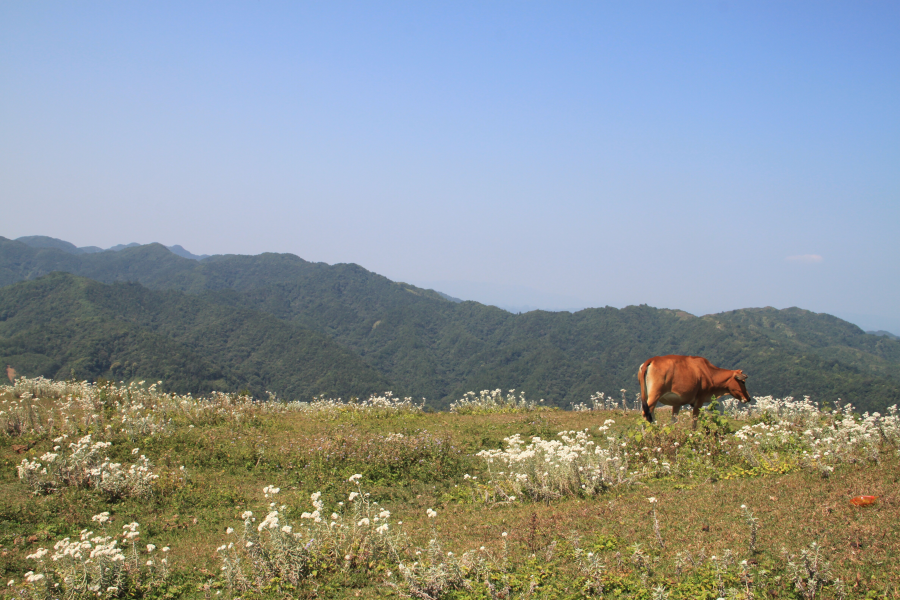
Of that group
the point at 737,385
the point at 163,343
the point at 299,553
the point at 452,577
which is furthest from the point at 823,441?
the point at 163,343

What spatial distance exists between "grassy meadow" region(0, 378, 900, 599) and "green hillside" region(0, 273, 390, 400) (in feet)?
285

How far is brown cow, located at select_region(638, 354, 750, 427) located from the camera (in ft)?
35.7

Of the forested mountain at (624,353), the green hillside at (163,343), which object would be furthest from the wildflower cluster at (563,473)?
the green hillside at (163,343)

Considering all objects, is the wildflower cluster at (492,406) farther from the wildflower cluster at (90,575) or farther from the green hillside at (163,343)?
the green hillside at (163,343)

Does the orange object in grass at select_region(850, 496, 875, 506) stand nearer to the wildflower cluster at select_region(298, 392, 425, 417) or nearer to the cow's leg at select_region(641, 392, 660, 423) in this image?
the cow's leg at select_region(641, 392, 660, 423)

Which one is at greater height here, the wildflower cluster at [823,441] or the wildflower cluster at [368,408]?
the wildflower cluster at [823,441]

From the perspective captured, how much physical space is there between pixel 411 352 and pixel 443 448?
6810 inches

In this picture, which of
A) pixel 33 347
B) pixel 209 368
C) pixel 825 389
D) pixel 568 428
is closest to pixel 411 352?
pixel 209 368

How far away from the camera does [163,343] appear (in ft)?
356

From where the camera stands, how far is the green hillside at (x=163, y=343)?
98.2 m

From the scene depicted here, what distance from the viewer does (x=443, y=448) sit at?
10719 millimetres

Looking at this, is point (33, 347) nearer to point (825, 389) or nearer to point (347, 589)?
point (347, 589)

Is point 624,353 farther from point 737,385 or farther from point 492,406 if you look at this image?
point 737,385

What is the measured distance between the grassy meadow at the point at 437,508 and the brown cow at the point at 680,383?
2.00 feet
